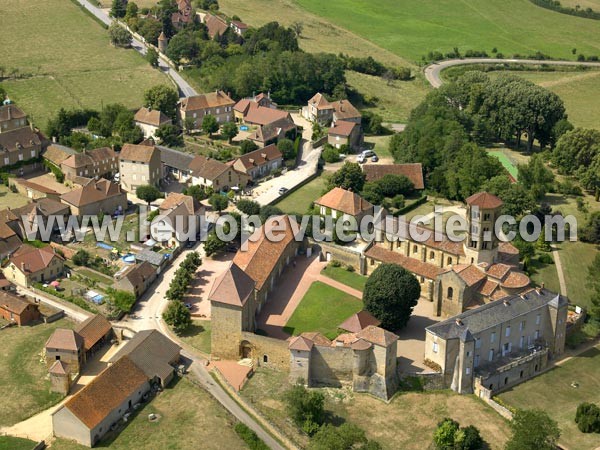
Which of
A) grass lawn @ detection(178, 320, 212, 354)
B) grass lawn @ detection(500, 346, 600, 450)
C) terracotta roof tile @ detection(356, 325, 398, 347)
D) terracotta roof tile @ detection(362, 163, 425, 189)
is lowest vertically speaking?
grass lawn @ detection(500, 346, 600, 450)

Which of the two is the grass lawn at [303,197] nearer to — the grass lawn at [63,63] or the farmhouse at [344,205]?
the farmhouse at [344,205]

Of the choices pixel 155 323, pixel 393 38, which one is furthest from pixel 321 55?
pixel 155 323

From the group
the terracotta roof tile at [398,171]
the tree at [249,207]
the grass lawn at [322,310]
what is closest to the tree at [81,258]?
the tree at [249,207]

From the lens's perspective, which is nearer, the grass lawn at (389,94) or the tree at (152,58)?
the grass lawn at (389,94)

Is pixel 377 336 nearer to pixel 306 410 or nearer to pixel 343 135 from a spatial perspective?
pixel 306 410

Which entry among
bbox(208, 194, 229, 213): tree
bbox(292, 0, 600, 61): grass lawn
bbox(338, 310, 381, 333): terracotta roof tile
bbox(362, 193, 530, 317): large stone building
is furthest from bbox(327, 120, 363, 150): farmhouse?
bbox(292, 0, 600, 61): grass lawn

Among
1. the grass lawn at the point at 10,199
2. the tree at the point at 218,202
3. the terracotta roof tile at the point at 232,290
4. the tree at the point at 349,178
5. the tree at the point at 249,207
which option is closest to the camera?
the terracotta roof tile at the point at 232,290

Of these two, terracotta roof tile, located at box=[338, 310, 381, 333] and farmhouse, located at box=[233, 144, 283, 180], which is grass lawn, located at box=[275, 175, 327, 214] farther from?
terracotta roof tile, located at box=[338, 310, 381, 333]
